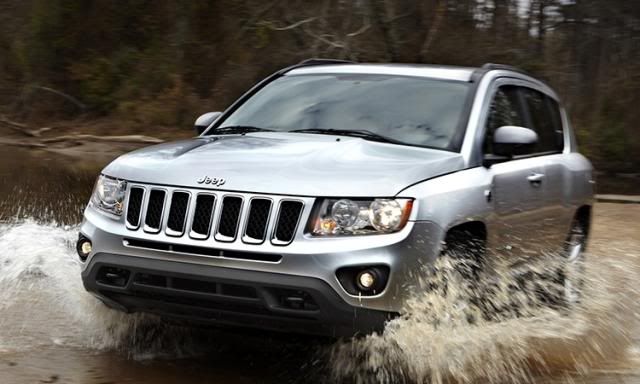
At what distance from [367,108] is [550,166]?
149cm

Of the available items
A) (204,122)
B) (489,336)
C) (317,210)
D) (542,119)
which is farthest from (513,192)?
(204,122)

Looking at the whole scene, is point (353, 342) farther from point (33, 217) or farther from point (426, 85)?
point (33, 217)

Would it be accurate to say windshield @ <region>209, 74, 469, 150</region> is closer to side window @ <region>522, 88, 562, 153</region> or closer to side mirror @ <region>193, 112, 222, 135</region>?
side mirror @ <region>193, 112, 222, 135</region>

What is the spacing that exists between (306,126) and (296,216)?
55.1 inches

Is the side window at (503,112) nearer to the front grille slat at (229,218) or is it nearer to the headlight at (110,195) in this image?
Answer: the front grille slat at (229,218)

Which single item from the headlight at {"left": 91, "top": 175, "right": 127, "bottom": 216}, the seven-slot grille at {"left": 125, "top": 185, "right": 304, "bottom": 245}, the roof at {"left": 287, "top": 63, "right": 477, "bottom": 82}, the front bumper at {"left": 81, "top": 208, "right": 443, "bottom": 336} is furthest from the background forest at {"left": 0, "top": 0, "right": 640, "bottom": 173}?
the seven-slot grille at {"left": 125, "top": 185, "right": 304, "bottom": 245}

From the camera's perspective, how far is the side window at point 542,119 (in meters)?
7.15

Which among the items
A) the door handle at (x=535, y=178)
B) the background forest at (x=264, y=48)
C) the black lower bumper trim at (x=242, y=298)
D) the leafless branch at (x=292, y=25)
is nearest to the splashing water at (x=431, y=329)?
the black lower bumper trim at (x=242, y=298)

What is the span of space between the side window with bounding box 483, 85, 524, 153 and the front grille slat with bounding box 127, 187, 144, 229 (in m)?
2.03

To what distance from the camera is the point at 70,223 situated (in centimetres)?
1092

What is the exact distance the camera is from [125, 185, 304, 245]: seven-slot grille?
479 centimetres

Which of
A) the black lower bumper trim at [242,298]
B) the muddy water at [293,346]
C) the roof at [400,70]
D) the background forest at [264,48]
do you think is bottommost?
the background forest at [264,48]

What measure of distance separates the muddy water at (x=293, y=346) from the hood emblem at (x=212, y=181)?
29.4 inches

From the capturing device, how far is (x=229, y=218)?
4895 mm
